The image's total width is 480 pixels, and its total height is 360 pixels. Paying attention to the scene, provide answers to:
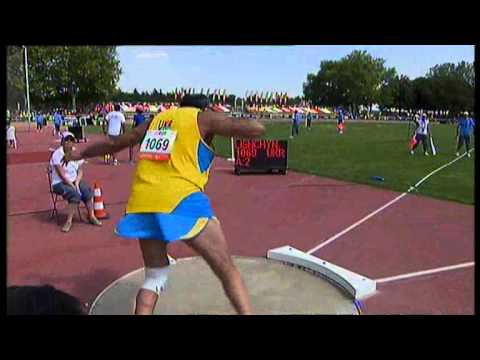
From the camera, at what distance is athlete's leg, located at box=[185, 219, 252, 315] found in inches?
137

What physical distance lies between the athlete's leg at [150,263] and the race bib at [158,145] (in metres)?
0.64

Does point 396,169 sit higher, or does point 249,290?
point 396,169

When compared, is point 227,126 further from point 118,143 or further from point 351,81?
point 351,81

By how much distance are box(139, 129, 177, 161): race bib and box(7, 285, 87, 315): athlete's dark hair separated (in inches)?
45.6

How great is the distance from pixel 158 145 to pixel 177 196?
1.35ft

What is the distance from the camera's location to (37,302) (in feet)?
10.5

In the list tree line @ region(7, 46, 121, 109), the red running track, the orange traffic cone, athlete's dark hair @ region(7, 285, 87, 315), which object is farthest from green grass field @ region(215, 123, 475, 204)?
tree line @ region(7, 46, 121, 109)

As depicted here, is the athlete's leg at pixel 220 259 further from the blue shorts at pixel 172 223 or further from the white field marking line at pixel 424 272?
the white field marking line at pixel 424 272

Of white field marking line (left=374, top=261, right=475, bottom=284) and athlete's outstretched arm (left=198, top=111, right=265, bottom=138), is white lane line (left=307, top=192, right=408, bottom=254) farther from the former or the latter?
athlete's outstretched arm (left=198, top=111, right=265, bottom=138)

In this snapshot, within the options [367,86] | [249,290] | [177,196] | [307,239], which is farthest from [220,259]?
[367,86]

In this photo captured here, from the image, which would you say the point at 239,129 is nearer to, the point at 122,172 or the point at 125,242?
the point at 125,242

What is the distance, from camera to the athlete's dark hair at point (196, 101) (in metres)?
3.70
